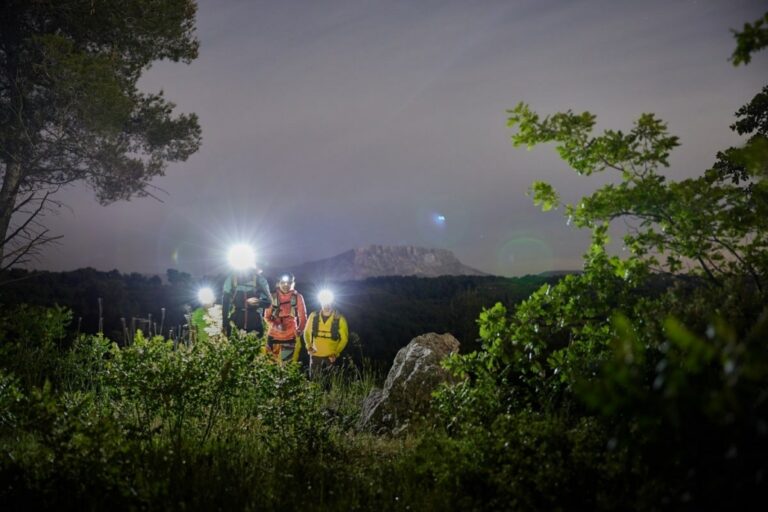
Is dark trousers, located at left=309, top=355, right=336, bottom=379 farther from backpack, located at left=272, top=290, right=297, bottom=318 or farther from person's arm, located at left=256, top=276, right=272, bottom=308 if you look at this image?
person's arm, located at left=256, top=276, right=272, bottom=308

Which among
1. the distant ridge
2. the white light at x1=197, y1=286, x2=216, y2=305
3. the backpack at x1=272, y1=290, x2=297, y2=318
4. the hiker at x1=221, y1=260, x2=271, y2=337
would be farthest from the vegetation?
the distant ridge

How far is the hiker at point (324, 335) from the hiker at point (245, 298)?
0.99 m

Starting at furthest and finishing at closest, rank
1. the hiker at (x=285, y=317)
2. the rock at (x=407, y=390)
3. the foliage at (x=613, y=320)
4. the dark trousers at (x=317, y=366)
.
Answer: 1. the hiker at (x=285, y=317)
2. the dark trousers at (x=317, y=366)
3. the rock at (x=407, y=390)
4. the foliage at (x=613, y=320)

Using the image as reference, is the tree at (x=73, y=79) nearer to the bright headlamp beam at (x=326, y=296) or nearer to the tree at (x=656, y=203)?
the bright headlamp beam at (x=326, y=296)

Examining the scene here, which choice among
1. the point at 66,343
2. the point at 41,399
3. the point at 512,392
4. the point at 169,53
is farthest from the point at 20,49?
the point at 512,392

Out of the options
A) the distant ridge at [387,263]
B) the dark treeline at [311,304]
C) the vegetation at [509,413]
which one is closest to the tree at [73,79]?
the dark treeline at [311,304]

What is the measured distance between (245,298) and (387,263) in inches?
2197

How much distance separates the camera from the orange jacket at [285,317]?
10094 millimetres

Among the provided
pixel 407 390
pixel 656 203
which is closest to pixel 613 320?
pixel 656 203

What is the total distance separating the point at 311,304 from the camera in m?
23.0

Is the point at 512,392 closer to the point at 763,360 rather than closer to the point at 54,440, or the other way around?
the point at 763,360

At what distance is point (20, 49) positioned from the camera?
1098 cm

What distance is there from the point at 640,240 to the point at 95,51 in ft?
Result: 41.5

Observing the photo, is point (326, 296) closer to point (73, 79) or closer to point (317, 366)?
point (317, 366)
